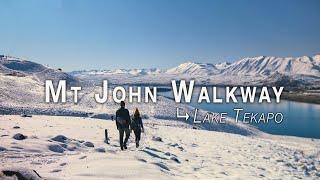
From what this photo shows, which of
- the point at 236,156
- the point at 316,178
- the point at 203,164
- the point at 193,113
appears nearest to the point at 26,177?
the point at 203,164

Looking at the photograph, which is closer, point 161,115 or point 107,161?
point 107,161

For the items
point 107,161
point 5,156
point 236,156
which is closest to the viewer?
point 107,161

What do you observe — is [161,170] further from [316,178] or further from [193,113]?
[193,113]

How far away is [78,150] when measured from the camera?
67.8ft

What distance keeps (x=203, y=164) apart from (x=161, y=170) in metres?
5.06

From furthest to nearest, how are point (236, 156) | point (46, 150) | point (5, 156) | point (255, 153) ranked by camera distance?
point (255, 153) → point (236, 156) → point (46, 150) → point (5, 156)

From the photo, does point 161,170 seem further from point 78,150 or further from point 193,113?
point 193,113

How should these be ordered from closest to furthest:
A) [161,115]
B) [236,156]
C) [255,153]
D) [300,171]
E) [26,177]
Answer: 1. [26,177]
2. [300,171]
3. [236,156]
4. [255,153]
5. [161,115]

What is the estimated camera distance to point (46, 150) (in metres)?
19.3

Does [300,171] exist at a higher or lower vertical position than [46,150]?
lower

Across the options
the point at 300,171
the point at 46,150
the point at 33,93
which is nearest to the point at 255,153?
the point at 300,171

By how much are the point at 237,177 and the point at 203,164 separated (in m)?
2.86

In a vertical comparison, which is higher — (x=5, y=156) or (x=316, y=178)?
(x=5, y=156)

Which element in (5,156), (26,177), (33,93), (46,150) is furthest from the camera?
(33,93)
